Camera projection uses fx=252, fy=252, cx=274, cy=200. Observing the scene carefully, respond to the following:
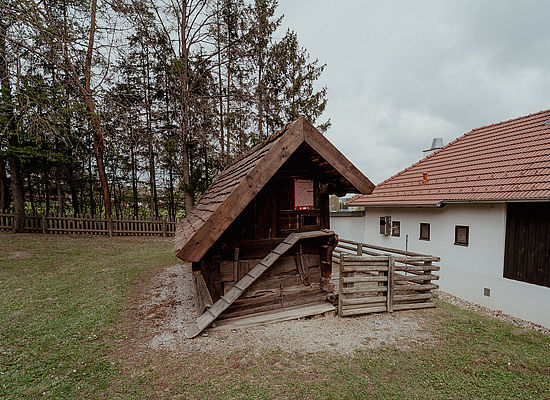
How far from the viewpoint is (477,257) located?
8023mm

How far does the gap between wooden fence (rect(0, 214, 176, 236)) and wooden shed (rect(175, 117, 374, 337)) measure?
486 inches

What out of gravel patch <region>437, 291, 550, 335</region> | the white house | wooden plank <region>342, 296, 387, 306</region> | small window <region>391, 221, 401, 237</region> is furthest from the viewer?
small window <region>391, 221, 401, 237</region>

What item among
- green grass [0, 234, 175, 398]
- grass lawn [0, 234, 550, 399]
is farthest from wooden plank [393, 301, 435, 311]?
green grass [0, 234, 175, 398]

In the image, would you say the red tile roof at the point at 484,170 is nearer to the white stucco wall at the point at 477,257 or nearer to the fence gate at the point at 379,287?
the white stucco wall at the point at 477,257

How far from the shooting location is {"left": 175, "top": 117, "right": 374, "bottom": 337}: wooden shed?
14.6 ft

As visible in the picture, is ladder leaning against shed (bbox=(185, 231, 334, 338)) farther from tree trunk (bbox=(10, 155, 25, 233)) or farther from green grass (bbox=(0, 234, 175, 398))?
tree trunk (bbox=(10, 155, 25, 233))

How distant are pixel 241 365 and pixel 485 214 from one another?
8423 mm

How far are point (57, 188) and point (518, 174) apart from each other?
76.9 feet

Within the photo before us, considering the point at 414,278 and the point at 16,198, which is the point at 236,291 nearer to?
the point at 414,278

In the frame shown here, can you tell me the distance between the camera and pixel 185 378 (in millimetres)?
3369

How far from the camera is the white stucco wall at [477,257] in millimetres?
6803

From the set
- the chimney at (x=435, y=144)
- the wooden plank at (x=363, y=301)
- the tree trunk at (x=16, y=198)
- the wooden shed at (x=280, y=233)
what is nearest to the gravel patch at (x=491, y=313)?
the wooden plank at (x=363, y=301)

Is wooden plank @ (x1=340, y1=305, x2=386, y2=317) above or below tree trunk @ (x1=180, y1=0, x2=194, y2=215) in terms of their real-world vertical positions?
below

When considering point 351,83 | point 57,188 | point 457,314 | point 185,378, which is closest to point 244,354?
point 185,378
